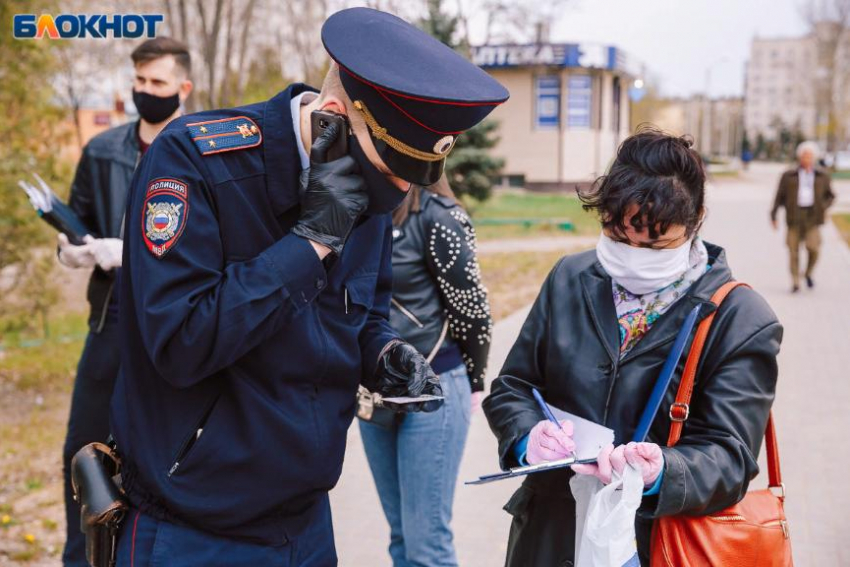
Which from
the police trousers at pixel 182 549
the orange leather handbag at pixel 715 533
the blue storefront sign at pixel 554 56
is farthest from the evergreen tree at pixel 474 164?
the police trousers at pixel 182 549

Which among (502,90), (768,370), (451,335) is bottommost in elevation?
(451,335)

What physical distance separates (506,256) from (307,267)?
14.0 metres

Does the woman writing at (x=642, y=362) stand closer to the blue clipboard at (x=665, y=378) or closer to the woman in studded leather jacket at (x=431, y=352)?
the blue clipboard at (x=665, y=378)

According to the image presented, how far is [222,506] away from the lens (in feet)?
6.14

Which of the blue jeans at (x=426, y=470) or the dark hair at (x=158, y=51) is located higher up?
the dark hair at (x=158, y=51)

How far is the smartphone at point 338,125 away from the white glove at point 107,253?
1797 mm

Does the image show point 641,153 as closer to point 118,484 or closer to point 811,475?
point 118,484

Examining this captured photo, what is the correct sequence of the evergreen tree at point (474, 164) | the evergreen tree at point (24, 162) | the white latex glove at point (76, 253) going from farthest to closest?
the evergreen tree at point (474, 164) < the evergreen tree at point (24, 162) < the white latex glove at point (76, 253)

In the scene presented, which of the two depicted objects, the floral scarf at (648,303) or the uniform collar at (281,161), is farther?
the floral scarf at (648,303)

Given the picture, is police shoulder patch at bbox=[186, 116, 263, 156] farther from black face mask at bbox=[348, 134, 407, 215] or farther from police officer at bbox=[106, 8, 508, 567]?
black face mask at bbox=[348, 134, 407, 215]

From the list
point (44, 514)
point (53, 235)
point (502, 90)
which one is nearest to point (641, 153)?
point (502, 90)

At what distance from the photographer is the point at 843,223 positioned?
72.5 ft

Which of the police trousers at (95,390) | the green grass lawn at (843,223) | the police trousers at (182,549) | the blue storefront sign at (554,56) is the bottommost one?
the green grass lawn at (843,223)

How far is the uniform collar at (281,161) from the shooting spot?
1.87 meters
